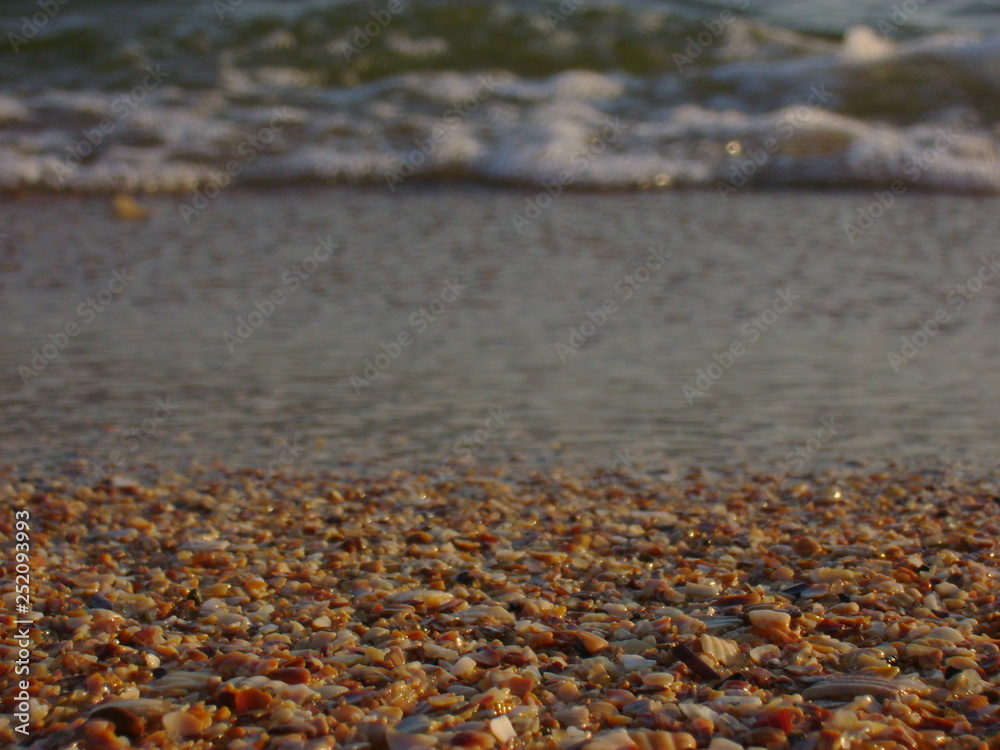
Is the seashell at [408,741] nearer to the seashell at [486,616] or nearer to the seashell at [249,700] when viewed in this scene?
the seashell at [249,700]

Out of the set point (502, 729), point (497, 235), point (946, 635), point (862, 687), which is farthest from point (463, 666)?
point (497, 235)

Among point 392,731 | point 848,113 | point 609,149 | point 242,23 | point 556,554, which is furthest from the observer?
point 242,23

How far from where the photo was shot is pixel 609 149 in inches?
340

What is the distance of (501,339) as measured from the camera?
14.4 ft

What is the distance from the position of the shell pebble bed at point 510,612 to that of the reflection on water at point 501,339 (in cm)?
34

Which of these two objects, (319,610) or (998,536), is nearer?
(319,610)

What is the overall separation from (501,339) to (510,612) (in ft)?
7.53

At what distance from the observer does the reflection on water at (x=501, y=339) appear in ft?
11.5

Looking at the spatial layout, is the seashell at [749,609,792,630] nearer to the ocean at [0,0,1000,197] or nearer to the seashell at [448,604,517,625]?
the seashell at [448,604,517,625]

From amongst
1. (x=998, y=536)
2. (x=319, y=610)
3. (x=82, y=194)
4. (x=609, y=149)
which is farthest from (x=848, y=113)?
(x=319, y=610)

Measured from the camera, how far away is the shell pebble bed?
1.70 metres

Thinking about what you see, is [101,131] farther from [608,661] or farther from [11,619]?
[608,661]

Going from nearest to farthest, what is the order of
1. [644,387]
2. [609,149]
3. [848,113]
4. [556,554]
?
1. [556,554]
2. [644,387]
3. [609,149]
4. [848,113]

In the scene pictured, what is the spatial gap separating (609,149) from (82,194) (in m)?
4.01
